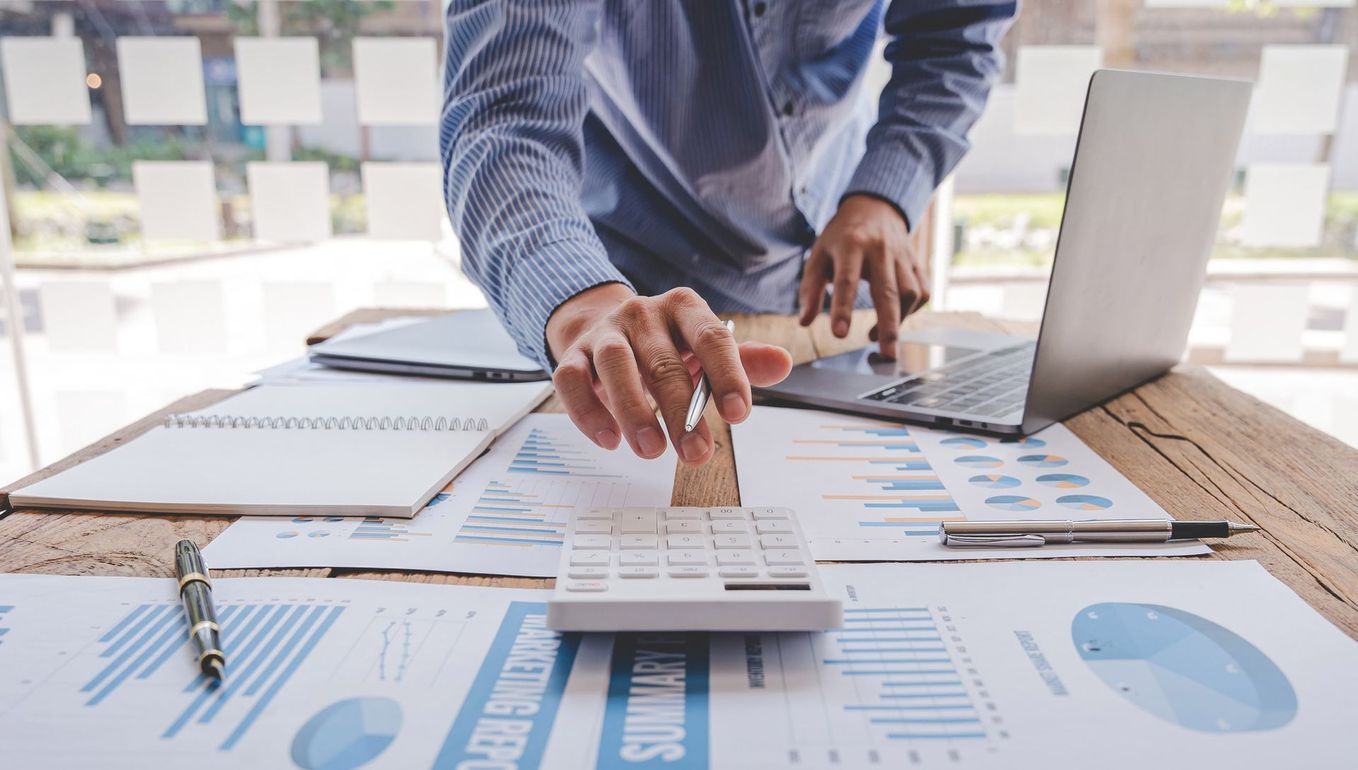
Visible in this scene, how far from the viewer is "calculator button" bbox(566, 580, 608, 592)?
44 cm

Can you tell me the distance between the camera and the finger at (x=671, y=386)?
0.58 meters

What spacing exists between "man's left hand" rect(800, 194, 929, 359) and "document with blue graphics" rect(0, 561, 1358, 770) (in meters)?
0.52

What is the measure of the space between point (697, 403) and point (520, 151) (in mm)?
352

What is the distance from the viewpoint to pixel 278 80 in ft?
6.81

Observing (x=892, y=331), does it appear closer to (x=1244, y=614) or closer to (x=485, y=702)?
(x=1244, y=614)

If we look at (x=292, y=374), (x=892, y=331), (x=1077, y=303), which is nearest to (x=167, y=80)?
(x=292, y=374)

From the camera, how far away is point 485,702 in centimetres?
39

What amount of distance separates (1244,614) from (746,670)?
0.27 meters

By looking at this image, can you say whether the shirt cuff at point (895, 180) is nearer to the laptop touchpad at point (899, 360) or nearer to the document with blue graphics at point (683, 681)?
the laptop touchpad at point (899, 360)

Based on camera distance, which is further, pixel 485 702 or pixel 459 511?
pixel 459 511

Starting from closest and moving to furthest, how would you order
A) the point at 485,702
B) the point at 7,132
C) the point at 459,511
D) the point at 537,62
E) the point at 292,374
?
1. the point at 485,702
2. the point at 459,511
3. the point at 537,62
4. the point at 292,374
5. the point at 7,132

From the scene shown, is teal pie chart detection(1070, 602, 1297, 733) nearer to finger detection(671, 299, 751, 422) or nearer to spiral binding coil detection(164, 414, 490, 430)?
finger detection(671, 299, 751, 422)

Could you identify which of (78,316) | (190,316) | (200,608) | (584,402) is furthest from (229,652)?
(78,316)

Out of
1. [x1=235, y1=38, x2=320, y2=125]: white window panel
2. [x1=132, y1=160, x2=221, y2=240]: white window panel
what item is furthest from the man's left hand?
[x1=132, y1=160, x2=221, y2=240]: white window panel
